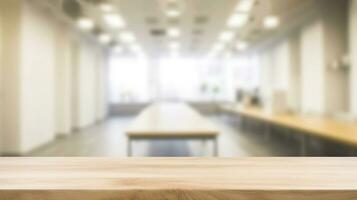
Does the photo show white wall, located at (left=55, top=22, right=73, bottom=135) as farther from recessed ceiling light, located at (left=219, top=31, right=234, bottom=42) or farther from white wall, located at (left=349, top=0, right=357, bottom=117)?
white wall, located at (left=349, top=0, right=357, bottom=117)

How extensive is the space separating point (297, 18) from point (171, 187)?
651cm

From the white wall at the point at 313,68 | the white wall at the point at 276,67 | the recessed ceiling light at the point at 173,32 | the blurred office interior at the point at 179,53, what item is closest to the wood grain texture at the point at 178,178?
the blurred office interior at the point at 179,53

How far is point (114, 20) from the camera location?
6.30 m

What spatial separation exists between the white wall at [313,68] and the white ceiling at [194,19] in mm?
440

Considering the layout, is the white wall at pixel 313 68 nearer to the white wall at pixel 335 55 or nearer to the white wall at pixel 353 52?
the white wall at pixel 335 55

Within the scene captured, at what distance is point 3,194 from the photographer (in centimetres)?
41

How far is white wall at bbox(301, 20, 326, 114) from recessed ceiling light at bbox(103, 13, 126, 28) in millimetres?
3747

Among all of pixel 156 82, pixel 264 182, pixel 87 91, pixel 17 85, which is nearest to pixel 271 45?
pixel 156 82

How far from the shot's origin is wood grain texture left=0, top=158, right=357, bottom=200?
41cm

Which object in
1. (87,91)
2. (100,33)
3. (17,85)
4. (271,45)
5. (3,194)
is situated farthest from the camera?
(271,45)

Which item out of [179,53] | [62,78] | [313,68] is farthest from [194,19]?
[179,53]

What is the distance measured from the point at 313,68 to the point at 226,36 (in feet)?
8.64

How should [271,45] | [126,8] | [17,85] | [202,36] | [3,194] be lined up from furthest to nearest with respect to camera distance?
[271,45] < [202,36] < [126,8] < [17,85] < [3,194]

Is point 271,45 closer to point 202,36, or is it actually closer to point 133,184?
point 202,36
